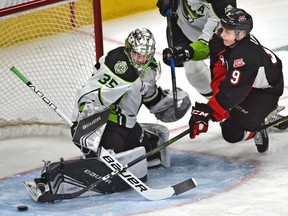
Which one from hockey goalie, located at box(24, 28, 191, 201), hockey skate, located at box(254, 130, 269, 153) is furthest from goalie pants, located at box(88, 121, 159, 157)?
hockey skate, located at box(254, 130, 269, 153)

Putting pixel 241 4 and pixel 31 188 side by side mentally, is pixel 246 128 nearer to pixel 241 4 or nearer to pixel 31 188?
pixel 31 188

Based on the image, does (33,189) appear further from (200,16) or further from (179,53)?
(200,16)

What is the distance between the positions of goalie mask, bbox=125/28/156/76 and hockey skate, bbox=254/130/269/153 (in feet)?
2.54

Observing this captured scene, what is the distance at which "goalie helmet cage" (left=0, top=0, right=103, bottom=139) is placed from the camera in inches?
228

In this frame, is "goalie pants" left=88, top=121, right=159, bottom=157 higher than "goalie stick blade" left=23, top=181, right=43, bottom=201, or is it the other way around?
"goalie pants" left=88, top=121, right=159, bottom=157

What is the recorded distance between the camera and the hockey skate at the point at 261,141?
535 cm

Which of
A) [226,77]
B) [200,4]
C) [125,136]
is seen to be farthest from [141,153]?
[200,4]

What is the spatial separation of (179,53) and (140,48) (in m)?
0.50

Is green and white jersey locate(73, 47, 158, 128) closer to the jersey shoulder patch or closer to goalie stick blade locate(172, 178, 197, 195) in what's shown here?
the jersey shoulder patch

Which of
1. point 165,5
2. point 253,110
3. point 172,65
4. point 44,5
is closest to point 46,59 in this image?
point 44,5

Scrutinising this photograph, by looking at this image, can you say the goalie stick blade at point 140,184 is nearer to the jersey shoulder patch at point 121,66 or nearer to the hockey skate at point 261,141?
the jersey shoulder patch at point 121,66

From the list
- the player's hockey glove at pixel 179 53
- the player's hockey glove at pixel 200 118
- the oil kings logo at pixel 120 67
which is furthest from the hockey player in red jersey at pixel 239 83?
the oil kings logo at pixel 120 67

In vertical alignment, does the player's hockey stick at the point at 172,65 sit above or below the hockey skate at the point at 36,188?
above

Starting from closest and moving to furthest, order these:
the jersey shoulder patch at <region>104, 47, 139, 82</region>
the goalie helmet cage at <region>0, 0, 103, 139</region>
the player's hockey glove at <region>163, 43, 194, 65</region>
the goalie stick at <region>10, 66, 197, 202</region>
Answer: the goalie stick at <region>10, 66, 197, 202</region>, the jersey shoulder patch at <region>104, 47, 139, 82</region>, the player's hockey glove at <region>163, 43, 194, 65</region>, the goalie helmet cage at <region>0, 0, 103, 139</region>
